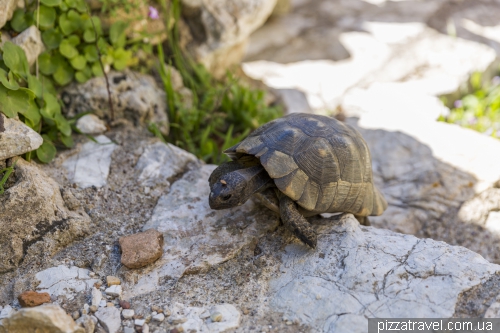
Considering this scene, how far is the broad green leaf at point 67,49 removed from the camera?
3605mm

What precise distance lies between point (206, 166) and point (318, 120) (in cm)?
109

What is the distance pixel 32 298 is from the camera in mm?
2369

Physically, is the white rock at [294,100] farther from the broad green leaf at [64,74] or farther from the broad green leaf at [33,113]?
the broad green leaf at [33,113]

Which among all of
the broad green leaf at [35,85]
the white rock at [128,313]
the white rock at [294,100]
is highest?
the broad green leaf at [35,85]

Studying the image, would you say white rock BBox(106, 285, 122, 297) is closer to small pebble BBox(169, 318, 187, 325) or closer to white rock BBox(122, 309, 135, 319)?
white rock BBox(122, 309, 135, 319)

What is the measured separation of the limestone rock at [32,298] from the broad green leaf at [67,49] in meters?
2.06

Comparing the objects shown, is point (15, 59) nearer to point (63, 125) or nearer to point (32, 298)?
point (63, 125)

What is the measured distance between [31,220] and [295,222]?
5.53ft

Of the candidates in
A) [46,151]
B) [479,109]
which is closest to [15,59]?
[46,151]

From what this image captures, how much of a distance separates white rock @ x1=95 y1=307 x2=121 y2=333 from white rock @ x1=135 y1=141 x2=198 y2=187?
3.86ft

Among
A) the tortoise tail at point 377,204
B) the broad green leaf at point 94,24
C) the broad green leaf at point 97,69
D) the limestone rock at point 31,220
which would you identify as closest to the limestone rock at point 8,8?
the broad green leaf at point 94,24

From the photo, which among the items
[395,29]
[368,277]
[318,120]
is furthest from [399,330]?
[395,29]

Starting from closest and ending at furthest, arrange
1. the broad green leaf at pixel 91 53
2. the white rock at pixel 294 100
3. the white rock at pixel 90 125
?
the white rock at pixel 90 125, the broad green leaf at pixel 91 53, the white rock at pixel 294 100

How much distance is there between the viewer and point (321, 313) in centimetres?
241
